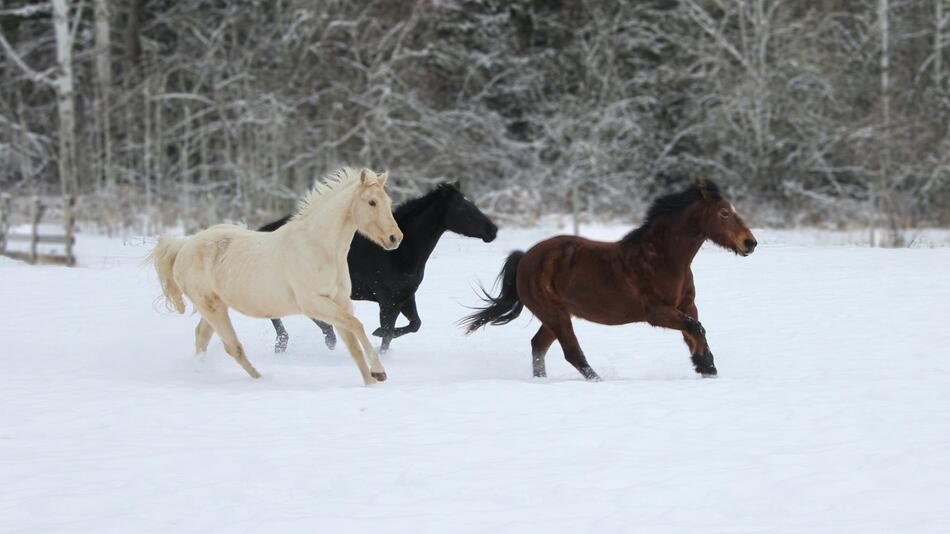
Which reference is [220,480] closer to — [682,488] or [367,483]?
[367,483]

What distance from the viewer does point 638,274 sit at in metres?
6.95

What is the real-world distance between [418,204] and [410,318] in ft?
3.03

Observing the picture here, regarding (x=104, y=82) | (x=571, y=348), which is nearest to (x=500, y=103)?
(x=104, y=82)

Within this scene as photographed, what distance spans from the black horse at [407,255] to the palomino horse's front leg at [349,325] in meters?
1.51

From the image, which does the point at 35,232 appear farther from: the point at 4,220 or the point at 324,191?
the point at 324,191

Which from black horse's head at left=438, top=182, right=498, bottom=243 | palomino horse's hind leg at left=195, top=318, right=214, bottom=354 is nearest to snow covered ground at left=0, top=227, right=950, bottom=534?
palomino horse's hind leg at left=195, top=318, right=214, bottom=354

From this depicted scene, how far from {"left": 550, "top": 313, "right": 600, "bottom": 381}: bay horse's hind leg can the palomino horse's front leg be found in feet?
4.12

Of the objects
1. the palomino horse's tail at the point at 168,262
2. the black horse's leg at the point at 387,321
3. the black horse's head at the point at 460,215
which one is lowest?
the black horse's leg at the point at 387,321

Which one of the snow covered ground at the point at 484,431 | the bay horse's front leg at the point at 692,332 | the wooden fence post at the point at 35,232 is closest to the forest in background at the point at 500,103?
the wooden fence post at the point at 35,232

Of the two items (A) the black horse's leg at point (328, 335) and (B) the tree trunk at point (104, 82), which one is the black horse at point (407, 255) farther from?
(B) the tree trunk at point (104, 82)

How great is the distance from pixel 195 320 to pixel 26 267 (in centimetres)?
506

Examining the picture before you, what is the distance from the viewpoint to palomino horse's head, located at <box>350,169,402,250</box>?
6.64 metres

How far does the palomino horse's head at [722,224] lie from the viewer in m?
6.78

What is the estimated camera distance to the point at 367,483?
4.49m
